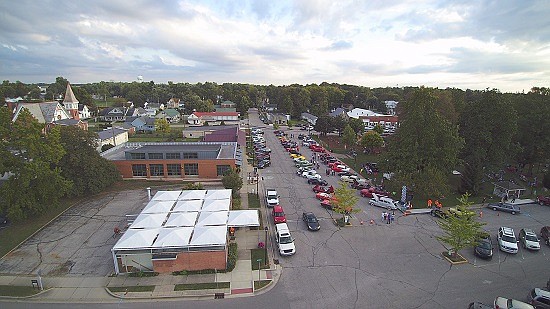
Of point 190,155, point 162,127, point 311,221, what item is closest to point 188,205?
point 311,221

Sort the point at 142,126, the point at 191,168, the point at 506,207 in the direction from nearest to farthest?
1. the point at 506,207
2. the point at 191,168
3. the point at 142,126

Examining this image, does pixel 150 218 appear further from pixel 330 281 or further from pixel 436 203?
pixel 436 203

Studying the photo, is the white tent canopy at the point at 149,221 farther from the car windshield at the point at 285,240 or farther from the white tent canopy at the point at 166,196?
the car windshield at the point at 285,240

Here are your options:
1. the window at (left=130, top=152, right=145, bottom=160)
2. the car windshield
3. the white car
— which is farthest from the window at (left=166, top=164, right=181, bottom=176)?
the car windshield

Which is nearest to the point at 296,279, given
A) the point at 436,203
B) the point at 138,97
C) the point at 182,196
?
the point at 182,196

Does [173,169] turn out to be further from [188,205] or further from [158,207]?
[188,205]

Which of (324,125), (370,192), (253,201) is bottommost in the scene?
(253,201)
